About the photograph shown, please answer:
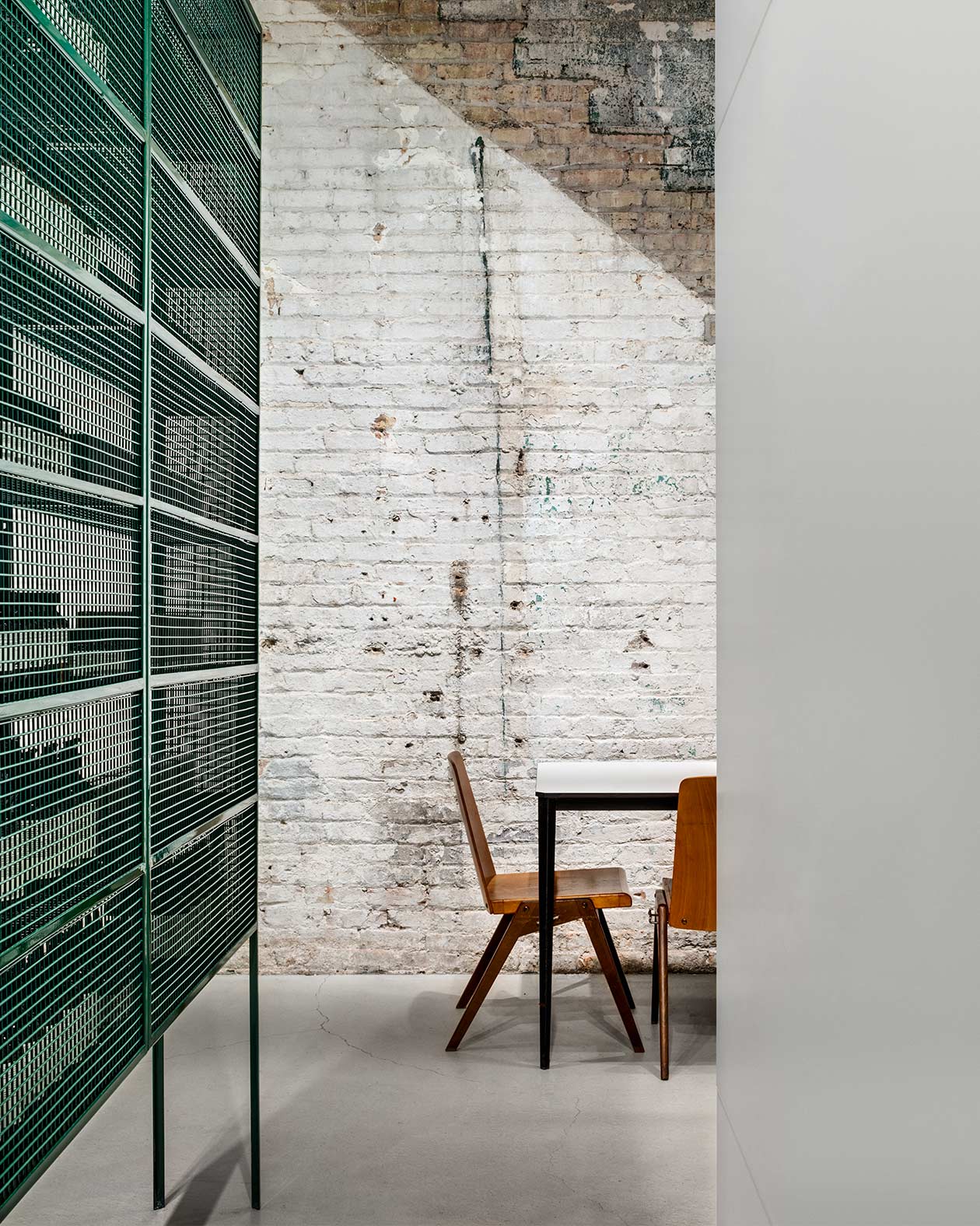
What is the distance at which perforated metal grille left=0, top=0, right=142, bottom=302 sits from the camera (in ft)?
3.96

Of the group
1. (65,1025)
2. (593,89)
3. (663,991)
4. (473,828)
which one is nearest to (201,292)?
(65,1025)

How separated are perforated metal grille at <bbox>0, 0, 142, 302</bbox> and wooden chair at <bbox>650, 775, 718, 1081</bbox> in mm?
2001

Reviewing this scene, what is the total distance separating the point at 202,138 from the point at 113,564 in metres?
0.96

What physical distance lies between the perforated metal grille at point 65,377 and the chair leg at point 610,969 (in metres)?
2.05

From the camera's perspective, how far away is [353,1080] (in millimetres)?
2912

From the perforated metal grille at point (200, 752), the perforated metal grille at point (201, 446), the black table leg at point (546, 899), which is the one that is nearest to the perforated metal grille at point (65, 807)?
the perforated metal grille at point (200, 752)

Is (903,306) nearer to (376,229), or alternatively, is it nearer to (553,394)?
(553,394)

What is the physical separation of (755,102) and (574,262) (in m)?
3.06

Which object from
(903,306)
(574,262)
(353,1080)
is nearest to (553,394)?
(574,262)

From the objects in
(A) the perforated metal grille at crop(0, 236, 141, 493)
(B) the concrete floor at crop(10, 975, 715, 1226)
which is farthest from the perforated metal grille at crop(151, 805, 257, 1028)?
(A) the perforated metal grille at crop(0, 236, 141, 493)

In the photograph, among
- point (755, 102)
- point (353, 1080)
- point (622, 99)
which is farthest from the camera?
point (622, 99)

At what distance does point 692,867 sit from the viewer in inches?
117

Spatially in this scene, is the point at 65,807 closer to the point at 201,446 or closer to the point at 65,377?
the point at 65,377

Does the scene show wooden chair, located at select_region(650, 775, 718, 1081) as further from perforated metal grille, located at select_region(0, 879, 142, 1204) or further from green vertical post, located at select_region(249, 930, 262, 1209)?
perforated metal grille, located at select_region(0, 879, 142, 1204)
